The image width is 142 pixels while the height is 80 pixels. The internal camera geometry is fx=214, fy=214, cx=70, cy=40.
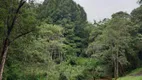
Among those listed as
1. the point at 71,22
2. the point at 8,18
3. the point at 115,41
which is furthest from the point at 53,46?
the point at 8,18

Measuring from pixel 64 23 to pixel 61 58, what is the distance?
10438mm

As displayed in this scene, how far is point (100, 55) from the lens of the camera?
24.2 meters

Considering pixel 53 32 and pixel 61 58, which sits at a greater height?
pixel 53 32

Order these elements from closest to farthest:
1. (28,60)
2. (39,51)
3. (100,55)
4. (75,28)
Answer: (28,60), (39,51), (100,55), (75,28)

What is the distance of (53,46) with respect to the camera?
24.3m

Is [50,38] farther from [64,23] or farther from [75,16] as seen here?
[75,16]

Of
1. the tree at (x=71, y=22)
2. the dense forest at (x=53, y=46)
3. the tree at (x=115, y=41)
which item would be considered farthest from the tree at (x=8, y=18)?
the tree at (x=71, y=22)

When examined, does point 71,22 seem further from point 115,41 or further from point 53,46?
point 115,41

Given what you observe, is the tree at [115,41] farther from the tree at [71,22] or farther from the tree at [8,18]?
the tree at [8,18]

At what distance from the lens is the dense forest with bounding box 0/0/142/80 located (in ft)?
33.1

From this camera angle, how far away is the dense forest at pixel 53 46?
10094mm

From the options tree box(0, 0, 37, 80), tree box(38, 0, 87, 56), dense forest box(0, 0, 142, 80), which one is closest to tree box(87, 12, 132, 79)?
dense forest box(0, 0, 142, 80)

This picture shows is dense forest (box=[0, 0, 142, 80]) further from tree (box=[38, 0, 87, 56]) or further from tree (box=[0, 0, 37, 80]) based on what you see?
tree (box=[38, 0, 87, 56])

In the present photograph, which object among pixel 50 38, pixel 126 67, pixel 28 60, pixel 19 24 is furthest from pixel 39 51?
pixel 126 67
